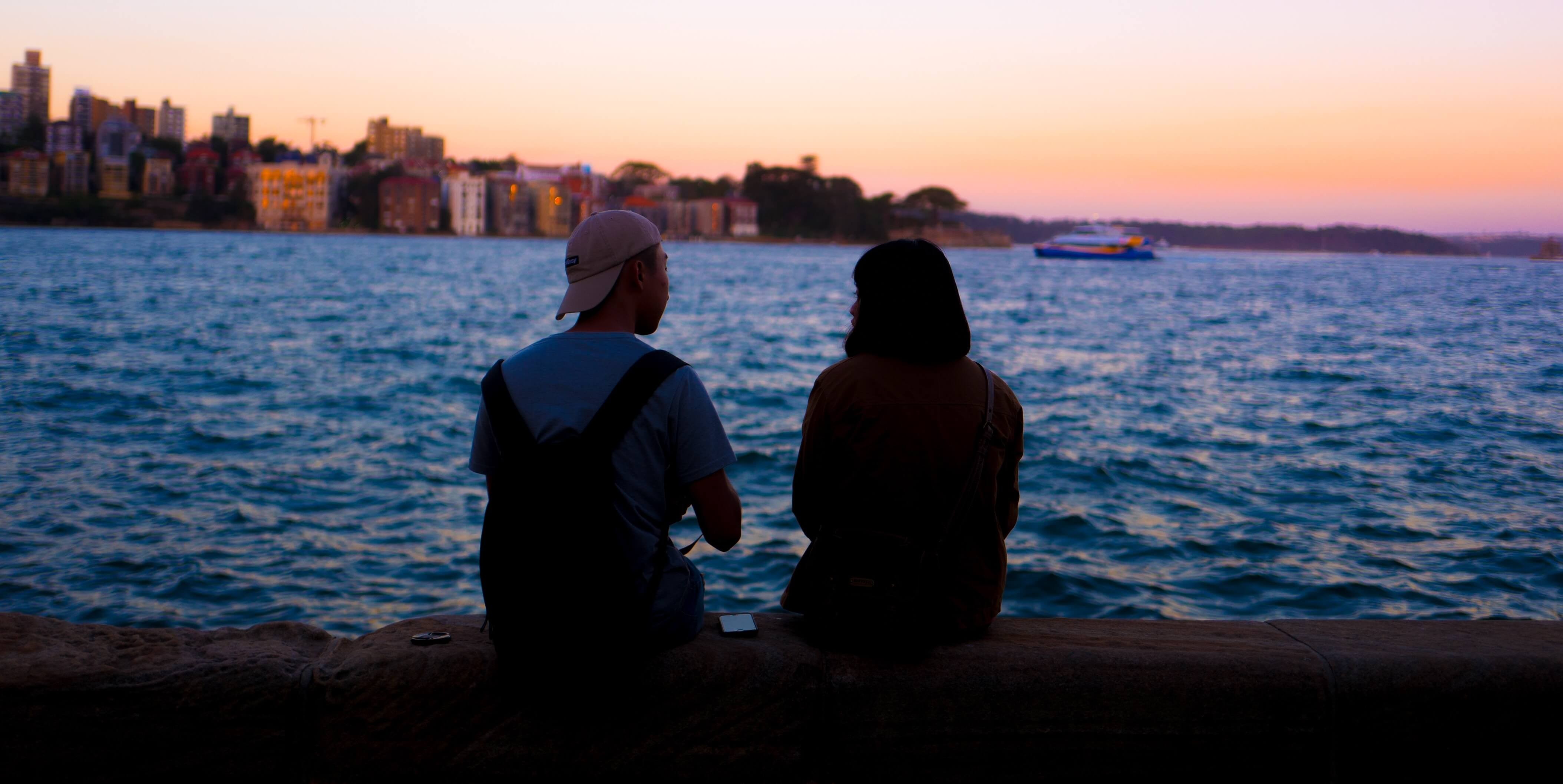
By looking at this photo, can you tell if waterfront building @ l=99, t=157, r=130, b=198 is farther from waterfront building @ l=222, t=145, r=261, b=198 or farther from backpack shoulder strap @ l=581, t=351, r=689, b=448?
backpack shoulder strap @ l=581, t=351, r=689, b=448

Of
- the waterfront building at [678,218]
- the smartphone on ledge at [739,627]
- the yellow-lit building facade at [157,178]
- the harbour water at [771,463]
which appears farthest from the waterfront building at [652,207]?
the smartphone on ledge at [739,627]

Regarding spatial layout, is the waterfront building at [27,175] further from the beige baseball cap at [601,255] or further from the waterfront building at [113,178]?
the beige baseball cap at [601,255]

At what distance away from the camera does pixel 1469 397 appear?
1695 centimetres

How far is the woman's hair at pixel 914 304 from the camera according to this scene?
2488 mm

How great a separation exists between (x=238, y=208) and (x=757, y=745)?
153m

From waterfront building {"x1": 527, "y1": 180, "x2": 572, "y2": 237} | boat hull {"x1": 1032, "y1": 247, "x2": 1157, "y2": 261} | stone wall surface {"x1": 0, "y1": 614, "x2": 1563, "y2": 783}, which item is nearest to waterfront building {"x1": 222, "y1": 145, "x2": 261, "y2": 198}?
waterfront building {"x1": 527, "y1": 180, "x2": 572, "y2": 237}

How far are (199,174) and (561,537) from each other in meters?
157

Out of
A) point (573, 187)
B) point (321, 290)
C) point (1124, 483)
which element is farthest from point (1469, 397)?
point (573, 187)

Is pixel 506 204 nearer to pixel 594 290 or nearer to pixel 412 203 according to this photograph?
pixel 412 203

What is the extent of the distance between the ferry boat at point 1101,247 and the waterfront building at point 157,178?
102334 mm

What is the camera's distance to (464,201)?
147375mm

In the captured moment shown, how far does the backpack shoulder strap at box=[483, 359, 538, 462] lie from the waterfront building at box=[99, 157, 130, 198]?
5853 inches

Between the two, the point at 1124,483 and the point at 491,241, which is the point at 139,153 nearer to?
the point at 491,241

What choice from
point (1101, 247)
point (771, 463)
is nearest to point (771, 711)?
point (771, 463)
